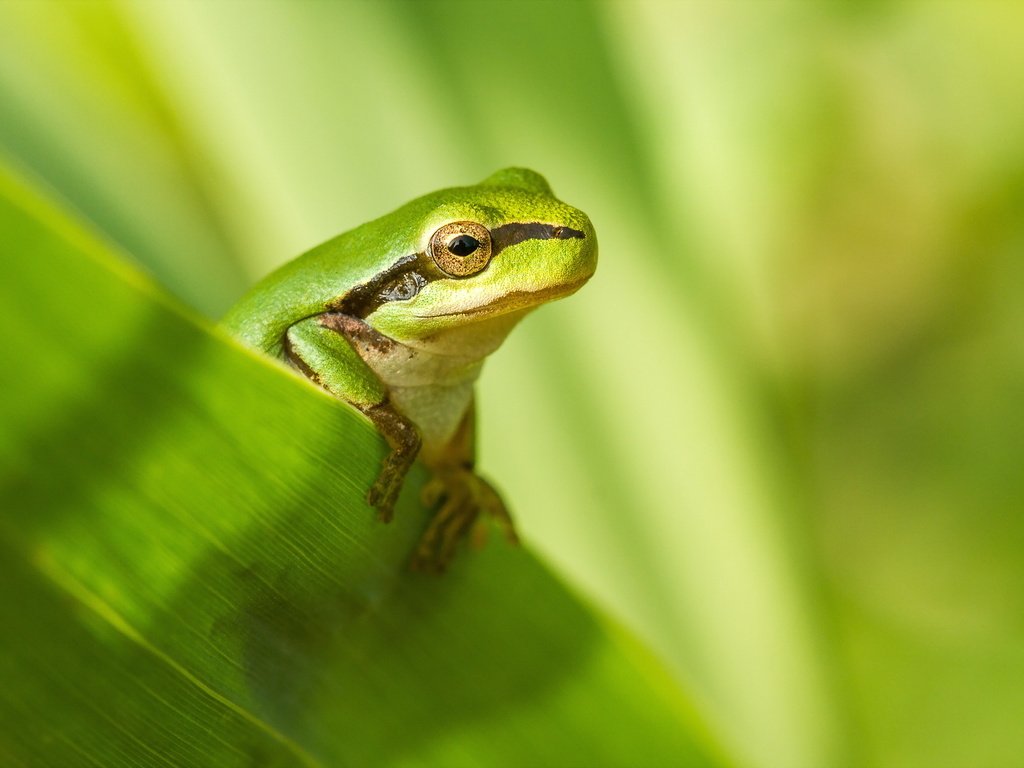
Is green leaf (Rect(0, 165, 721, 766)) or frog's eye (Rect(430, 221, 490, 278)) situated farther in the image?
frog's eye (Rect(430, 221, 490, 278))

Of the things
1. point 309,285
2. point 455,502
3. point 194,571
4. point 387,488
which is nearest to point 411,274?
point 309,285

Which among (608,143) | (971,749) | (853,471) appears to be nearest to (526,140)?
(608,143)

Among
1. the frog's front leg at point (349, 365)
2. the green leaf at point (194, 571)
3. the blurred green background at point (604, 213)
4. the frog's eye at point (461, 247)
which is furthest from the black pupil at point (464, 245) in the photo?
the green leaf at point (194, 571)

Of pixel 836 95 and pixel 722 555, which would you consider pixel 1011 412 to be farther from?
pixel 722 555

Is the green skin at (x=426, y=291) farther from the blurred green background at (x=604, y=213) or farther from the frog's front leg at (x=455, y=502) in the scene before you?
the blurred green background at (x=604, y=213)

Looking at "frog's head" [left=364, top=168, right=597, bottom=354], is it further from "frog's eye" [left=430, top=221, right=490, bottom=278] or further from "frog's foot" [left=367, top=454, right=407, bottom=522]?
"frog's foot" [left=367, top=454, right=407, bottom=522]

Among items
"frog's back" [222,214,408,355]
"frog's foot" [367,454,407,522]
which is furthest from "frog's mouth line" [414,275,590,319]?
Result: "frog's foot" [367,454,407,522]
